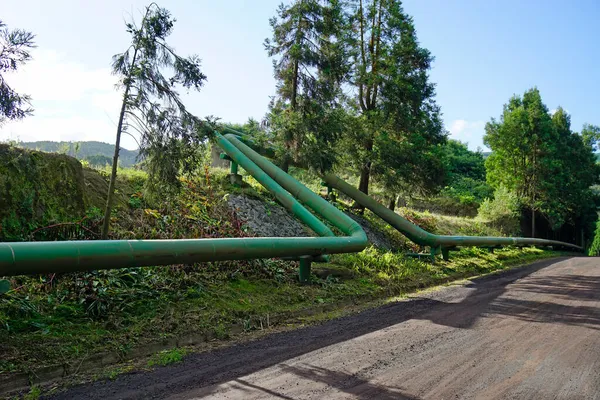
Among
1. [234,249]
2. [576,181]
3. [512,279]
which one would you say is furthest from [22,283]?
[576,181]

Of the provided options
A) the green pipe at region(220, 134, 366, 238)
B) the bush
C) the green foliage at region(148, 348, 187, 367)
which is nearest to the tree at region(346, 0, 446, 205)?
the green pipe at region(220, 134, 366, 238)

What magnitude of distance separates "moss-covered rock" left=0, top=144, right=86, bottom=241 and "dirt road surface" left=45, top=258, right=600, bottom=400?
412 cm

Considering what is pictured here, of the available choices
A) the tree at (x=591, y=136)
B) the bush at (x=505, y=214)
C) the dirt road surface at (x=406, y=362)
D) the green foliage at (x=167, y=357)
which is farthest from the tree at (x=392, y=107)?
the tree at (x=591, y=136)

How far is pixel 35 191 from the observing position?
25.7ft

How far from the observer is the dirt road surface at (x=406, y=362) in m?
4.32

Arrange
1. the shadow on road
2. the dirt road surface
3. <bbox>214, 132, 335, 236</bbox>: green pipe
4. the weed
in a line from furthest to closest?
<bbox>214, 132, 335, 236</bbox>: green pipe < the shadow on road < the dirt road surface < the weed

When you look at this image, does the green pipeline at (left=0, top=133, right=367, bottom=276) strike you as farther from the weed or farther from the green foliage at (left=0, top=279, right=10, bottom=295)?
the weed

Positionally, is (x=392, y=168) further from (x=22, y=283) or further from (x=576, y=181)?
(x=576, y=181)

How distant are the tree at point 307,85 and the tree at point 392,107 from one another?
1.91m

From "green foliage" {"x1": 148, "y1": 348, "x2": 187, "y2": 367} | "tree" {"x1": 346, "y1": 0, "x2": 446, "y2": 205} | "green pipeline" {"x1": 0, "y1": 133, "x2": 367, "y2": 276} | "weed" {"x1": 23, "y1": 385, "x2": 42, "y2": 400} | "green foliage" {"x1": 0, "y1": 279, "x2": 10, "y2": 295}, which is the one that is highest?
"tree" {"x1": 346, "y1": 0, "x2": 446, "y2": 205}

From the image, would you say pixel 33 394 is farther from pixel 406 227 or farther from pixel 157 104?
pixel 406 227

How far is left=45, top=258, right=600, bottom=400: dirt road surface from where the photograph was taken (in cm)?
432

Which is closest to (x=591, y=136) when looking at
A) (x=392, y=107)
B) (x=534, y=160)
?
(x=534, y=160)

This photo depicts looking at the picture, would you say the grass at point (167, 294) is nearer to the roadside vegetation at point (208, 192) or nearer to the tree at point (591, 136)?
the roadside vegetation at point (208, 192)
